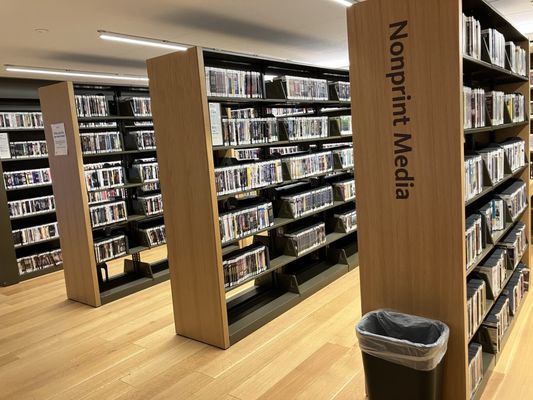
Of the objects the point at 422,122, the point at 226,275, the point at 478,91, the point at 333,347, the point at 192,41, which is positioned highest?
the point at 192,41

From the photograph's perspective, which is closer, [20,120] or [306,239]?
[306,239]

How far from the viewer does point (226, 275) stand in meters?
3.23

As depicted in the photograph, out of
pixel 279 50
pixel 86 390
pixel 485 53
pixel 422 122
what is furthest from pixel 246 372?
pixel 279 50

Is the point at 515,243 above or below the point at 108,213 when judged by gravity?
below

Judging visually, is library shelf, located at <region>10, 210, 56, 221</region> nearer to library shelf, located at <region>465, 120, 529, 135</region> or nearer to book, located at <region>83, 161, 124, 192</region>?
book, located at <region>83, 161, 124, 192</region>

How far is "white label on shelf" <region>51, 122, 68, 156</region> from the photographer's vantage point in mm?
3926

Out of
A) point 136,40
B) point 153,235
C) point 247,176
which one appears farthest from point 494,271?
point 136,40

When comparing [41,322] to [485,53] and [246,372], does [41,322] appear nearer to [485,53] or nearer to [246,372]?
[246,372]

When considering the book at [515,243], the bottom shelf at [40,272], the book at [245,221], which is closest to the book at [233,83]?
the book at [245,221]

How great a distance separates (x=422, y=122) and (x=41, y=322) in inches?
145

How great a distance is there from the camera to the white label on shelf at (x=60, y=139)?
3.93 meters

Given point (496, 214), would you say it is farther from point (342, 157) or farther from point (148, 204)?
point (148, 204)

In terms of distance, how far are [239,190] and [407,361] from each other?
1.90m

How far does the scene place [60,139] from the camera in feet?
13.0
